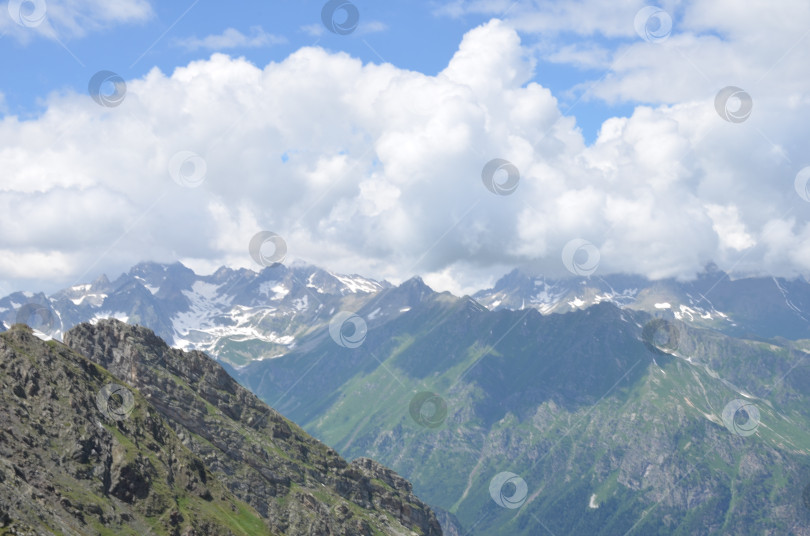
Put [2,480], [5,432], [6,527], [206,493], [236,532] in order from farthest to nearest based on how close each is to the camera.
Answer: [206,493]
[236,532]
[5,432]
[2,480]
[6,527]

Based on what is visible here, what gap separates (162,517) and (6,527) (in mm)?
56252

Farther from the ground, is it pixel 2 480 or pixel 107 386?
pixel 107 386

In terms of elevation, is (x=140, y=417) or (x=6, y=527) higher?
(x=140, y=417)

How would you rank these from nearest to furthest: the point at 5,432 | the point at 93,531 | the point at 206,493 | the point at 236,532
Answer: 1. the point at 93,531
2. the point at 5,432
3. the point at 236,532
4. the point at 206,493

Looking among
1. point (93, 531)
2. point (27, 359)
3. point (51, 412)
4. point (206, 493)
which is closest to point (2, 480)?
point (93, 531)

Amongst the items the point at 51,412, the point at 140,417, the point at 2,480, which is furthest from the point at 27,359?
the point at 2,480

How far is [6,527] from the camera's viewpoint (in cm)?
10275

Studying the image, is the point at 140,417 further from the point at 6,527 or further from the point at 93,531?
the point at 6,527

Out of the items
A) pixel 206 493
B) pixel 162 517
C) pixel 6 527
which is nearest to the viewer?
pixel 6 527

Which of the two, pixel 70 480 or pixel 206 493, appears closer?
pixel 70 480

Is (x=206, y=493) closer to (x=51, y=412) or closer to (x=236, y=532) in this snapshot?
(x=236, y=532)

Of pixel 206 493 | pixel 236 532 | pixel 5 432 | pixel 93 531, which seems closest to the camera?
pixel 93 531

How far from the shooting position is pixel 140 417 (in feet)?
602

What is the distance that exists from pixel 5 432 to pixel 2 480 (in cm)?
2454
